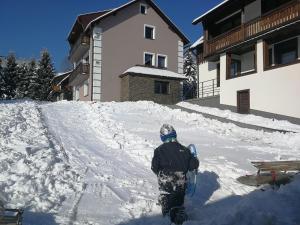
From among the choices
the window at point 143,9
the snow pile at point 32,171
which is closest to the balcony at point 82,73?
the window at point 143,9

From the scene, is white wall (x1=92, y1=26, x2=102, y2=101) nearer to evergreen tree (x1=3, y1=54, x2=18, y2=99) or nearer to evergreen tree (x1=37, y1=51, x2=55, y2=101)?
evergreen tree (x1=37, y1=51, x2=55, y2=101)

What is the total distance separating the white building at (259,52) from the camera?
56.9 feet

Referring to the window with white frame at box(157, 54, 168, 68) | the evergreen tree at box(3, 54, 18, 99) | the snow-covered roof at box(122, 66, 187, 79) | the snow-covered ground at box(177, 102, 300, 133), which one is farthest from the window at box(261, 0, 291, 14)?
the evergreen tree at box(3, 54, 18, 99)

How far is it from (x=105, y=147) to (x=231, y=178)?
13.8 ft

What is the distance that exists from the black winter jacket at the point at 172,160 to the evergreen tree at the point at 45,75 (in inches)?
1601

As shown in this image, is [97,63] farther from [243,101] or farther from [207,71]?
[243,101]

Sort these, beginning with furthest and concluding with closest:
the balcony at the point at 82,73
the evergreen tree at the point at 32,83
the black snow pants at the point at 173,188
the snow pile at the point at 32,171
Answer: the evergreen tree at the point at 32,83
the balcony at the point at 82,73
the snow pile at the point at 32,171
the black snow pants at the point at 173,188

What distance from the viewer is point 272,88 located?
1827cm

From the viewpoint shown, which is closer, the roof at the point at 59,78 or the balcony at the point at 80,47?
the balcony at the point at 80,47

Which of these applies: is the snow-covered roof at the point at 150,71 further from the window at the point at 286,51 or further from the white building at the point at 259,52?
the window at the point at 286,51

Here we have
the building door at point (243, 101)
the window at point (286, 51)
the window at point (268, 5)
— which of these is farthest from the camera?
the window at point (268, 5)

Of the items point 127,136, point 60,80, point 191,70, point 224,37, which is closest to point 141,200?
point 127,136

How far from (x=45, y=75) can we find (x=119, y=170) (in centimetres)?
3950

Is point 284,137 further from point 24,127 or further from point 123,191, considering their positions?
point 24,127
